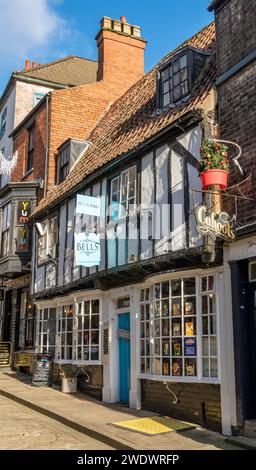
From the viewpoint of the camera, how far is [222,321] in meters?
8.70

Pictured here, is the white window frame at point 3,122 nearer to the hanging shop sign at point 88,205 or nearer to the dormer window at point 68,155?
the dormer window at point 68,155

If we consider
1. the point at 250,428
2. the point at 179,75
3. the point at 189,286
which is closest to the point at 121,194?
the point at 179,75

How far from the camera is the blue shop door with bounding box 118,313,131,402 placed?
1187 centimetres

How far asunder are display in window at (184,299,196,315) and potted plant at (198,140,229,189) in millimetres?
2375

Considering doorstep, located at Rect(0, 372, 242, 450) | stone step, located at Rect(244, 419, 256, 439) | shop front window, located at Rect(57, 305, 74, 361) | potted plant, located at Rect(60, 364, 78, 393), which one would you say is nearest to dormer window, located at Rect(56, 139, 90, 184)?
shop front window, located at Rect(57, 305, 74, 361)

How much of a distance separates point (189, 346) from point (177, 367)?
1.78ft

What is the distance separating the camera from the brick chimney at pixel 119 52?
2030 cm

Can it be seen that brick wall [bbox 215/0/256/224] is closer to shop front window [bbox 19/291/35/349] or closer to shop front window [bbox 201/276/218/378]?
shop front window [bbox 201/276/218/378]

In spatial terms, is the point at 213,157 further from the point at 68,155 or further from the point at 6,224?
the point at 6,224

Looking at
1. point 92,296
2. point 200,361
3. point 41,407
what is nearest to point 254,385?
point 200,361

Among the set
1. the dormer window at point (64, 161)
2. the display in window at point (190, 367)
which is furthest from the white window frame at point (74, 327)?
the dormer window at point (64, 161)

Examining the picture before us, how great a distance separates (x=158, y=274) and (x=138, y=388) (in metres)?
2.68

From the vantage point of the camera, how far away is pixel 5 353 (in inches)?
741
